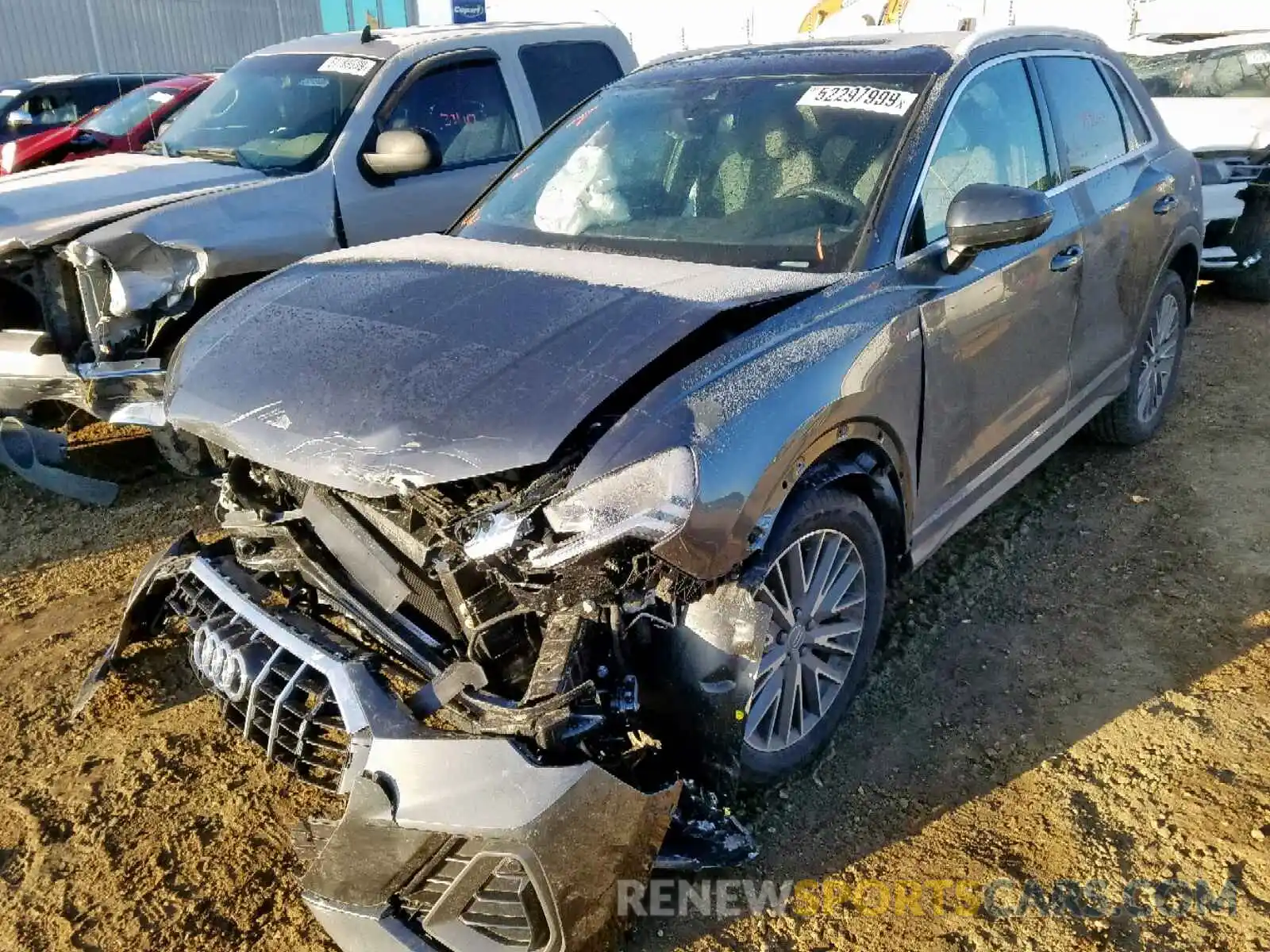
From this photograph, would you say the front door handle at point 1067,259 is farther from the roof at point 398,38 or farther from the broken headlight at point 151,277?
the roof at point 398,38

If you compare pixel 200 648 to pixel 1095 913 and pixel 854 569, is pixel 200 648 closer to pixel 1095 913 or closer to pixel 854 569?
pixel 854 569

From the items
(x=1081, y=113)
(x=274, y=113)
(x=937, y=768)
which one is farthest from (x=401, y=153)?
(x=937, y=768)

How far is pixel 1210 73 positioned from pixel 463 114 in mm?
6386

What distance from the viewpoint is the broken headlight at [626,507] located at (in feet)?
7.07

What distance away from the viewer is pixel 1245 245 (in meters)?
7.61

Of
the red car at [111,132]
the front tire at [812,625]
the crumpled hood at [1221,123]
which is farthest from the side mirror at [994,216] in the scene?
the red car at [111,132]

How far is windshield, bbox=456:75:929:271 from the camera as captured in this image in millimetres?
3049

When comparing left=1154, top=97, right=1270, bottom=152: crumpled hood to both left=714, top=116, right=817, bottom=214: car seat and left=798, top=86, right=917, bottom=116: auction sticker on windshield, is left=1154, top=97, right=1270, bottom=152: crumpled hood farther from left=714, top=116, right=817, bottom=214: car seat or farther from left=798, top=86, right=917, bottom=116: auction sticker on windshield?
left=714, top=116, right=817, bottom=214: car seat

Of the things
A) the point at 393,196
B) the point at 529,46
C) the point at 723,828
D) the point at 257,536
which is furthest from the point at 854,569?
the point at 529,46

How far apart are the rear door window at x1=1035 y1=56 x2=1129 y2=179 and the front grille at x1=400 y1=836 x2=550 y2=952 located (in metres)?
3.20

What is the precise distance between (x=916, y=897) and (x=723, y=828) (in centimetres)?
53

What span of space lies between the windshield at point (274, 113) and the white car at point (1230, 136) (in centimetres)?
558

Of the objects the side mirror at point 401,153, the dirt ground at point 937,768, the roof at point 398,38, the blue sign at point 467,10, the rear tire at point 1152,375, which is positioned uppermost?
the roof at point 398,38

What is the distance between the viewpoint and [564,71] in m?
6.22
